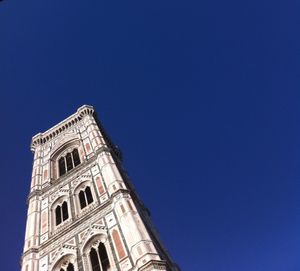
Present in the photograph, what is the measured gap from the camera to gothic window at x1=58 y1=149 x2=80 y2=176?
906 inches

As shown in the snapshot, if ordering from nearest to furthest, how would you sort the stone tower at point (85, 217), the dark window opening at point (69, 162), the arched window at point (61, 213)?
the stone tower at point (85, 217) → the arched window at point (61, 213) → the dark window opening at point (69, 162)

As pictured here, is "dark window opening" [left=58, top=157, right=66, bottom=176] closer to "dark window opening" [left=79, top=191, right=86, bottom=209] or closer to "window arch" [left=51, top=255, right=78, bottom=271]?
"dark window opening" [left=79, top=191, right=86, bottom=209]

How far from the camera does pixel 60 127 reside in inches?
1109

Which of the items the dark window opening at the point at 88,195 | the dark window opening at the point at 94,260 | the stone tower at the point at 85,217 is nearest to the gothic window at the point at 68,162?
the stone tower at the point at 85,217

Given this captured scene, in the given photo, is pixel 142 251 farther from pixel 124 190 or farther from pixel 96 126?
pixel 96 126

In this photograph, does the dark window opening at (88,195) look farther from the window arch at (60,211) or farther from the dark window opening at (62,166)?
the dark window opening at (62,166)

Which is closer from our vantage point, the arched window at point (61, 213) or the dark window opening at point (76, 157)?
the arched window at point (61, 213)

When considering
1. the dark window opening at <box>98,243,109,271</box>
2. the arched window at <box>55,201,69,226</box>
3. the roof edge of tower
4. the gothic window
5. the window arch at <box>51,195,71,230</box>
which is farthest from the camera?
the roof edge of tower

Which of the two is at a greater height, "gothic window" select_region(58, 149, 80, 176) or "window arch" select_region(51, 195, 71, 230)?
"gothic window" select_region(58, 149, 80, 176)

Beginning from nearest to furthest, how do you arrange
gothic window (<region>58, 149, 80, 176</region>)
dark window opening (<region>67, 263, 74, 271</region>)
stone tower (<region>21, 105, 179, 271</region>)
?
stone tower (<region>21, 105, 179, 271</region>), dark window opening (<region>67, 263, 74, 271</region>), gothic window (<region>58, 149, 80, 176</region>)

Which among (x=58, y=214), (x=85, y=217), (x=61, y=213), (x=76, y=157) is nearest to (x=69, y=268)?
(x=85, y=217)

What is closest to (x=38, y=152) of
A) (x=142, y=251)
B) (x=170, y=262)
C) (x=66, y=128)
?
(x=66, y=128)

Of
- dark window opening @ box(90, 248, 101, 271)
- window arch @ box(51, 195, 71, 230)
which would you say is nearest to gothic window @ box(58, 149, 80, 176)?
window arch @ box(51, 195, 71, 230)

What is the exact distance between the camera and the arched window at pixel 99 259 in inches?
553
